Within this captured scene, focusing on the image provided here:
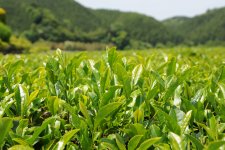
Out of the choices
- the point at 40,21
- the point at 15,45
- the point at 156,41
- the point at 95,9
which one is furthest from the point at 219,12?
the point at 15,45

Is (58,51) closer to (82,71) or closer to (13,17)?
(82,71)

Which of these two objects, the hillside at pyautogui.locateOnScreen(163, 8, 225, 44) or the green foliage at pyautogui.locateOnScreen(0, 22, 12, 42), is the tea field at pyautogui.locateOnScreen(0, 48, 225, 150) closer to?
the green foliage at pyautogui.locateOnScreen(0, 22, 12, 42)

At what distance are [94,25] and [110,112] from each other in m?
141

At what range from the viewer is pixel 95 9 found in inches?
6806

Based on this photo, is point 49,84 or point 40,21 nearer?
point 49,84

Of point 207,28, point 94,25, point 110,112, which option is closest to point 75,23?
point 94,25

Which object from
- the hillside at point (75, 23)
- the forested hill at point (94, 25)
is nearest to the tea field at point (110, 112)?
the forested hill at point (94, 25)

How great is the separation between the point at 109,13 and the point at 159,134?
16586cm

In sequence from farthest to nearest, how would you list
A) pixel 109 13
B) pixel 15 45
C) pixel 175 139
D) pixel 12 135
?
pixel 109 13
pixel 15 45
pixel 12 135
pixel 175 139

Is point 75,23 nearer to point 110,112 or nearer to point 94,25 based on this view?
point 94,25

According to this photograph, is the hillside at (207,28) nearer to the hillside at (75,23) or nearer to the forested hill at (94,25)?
the forested hill at (94,25)

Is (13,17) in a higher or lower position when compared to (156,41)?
higher

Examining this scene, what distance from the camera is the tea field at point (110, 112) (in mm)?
1204

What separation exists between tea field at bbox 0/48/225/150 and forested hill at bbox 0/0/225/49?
90.6 meters
